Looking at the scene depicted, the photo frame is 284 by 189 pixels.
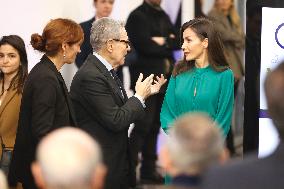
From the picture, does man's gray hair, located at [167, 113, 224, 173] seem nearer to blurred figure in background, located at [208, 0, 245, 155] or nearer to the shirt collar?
the shirt collar

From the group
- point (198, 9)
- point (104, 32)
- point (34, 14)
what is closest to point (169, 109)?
point (104, 32)

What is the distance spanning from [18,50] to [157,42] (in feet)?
7.73

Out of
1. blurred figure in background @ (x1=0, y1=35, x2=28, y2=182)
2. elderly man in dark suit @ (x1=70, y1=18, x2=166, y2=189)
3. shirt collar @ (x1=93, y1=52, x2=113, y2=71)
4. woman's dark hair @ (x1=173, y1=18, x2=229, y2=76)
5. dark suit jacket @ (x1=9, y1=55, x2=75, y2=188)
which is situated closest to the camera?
dark suit jacket @ (x1=9, y1=55, x2=75, y2=188)

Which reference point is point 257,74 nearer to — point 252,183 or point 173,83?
point 173,83

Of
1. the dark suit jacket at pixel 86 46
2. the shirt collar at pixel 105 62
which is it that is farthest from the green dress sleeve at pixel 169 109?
the dark suit jacket at pixel 86 46

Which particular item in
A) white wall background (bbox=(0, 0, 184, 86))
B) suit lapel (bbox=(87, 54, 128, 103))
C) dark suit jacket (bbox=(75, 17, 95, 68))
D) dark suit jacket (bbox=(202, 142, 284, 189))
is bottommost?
dark suit jacket (bbox=(202, 142, 284, 189))

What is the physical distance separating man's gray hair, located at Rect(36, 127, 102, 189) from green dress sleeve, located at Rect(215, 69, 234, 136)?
2.63m

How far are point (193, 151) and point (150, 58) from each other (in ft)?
18.1

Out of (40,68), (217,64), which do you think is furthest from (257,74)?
(40,68)

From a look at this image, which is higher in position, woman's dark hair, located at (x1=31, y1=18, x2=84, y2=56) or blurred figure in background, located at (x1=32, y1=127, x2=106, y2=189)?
woman's dark hair, located at (x1=31, y1=18, x2=84, y2=56)

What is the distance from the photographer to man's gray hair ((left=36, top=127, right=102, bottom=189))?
3281mm

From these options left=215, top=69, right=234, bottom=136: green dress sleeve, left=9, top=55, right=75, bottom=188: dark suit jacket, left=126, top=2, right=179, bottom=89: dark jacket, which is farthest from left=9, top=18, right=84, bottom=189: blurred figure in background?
left=126, top=2, right=179, bottom=89: dark jacket

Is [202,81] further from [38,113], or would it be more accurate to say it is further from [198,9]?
[198,9]

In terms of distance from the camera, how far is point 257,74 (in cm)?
609
